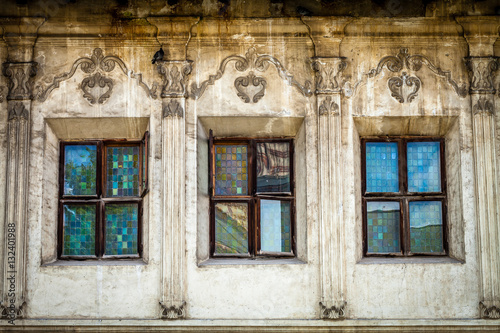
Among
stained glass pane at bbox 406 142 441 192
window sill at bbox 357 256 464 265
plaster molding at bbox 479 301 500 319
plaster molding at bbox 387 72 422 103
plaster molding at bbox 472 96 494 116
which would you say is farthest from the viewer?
stained glass pane at bbox 406 142 441 192

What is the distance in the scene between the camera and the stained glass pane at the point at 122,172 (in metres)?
6.93

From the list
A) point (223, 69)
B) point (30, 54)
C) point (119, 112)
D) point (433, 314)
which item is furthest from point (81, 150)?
point (433, 314)

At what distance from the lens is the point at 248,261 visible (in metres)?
6.69

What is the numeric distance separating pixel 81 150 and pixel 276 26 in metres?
2.69

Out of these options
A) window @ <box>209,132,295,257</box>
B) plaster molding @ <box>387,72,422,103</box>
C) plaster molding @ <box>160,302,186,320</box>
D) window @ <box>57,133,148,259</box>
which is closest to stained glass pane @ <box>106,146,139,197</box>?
window @ <box>57,133,148,259</box>

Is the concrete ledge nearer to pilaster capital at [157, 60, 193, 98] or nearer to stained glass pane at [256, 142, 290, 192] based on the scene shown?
stained glass pane at [256, 142, 290, 192]

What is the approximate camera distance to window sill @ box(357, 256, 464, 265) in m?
6.57

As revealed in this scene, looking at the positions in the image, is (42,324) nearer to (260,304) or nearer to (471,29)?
(260,304)

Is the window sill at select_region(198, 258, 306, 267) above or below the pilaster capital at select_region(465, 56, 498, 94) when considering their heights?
below

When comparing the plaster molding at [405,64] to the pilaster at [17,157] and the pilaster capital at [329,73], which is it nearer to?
the pilaster capital at [329,73]

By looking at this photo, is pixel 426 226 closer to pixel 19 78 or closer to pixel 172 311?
pixel 172 311

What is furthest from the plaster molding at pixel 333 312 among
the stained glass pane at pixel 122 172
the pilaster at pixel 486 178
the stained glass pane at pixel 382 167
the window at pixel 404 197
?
the stained glass pane at pixel 122 172

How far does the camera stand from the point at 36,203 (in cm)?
665

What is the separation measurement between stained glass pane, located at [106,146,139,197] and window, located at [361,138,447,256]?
8.70 feet
